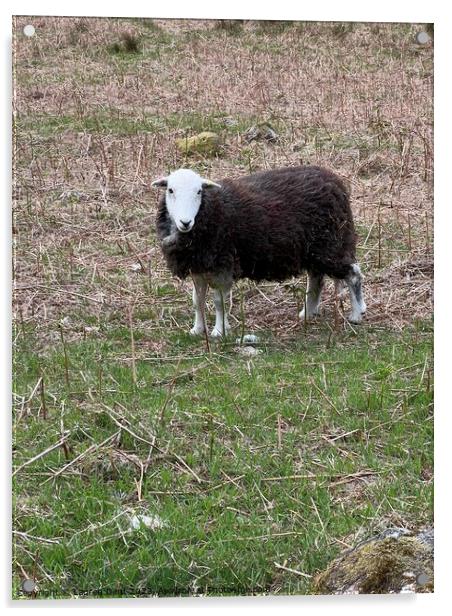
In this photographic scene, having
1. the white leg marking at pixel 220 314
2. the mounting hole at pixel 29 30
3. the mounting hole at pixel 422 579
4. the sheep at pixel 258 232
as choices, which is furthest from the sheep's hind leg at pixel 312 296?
the mounting hole at pixel 29 30

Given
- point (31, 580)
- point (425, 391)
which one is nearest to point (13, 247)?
point (31, 580)

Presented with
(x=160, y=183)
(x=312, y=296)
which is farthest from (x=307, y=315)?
(x=160, y=183)

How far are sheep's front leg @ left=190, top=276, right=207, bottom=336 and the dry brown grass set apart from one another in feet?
0.16

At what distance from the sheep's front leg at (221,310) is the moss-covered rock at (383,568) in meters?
0.81

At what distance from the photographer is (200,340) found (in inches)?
143

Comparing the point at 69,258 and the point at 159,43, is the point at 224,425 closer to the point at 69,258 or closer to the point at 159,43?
the point at 69,258

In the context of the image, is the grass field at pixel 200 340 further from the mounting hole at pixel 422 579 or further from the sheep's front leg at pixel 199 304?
the mounting hole at pixel 422 579

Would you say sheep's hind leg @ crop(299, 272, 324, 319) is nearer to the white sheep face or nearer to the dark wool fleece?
the dark wool fleece

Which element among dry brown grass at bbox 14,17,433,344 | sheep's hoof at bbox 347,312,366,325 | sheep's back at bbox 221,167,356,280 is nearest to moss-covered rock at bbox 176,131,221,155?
dry brown grass at bbox 14,17,433,344

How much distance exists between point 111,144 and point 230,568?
4.49 ft

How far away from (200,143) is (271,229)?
60cm

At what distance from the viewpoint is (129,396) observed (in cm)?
347

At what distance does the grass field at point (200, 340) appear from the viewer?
3277 mm

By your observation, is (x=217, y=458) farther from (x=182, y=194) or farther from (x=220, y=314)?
(x=182, y=194)
